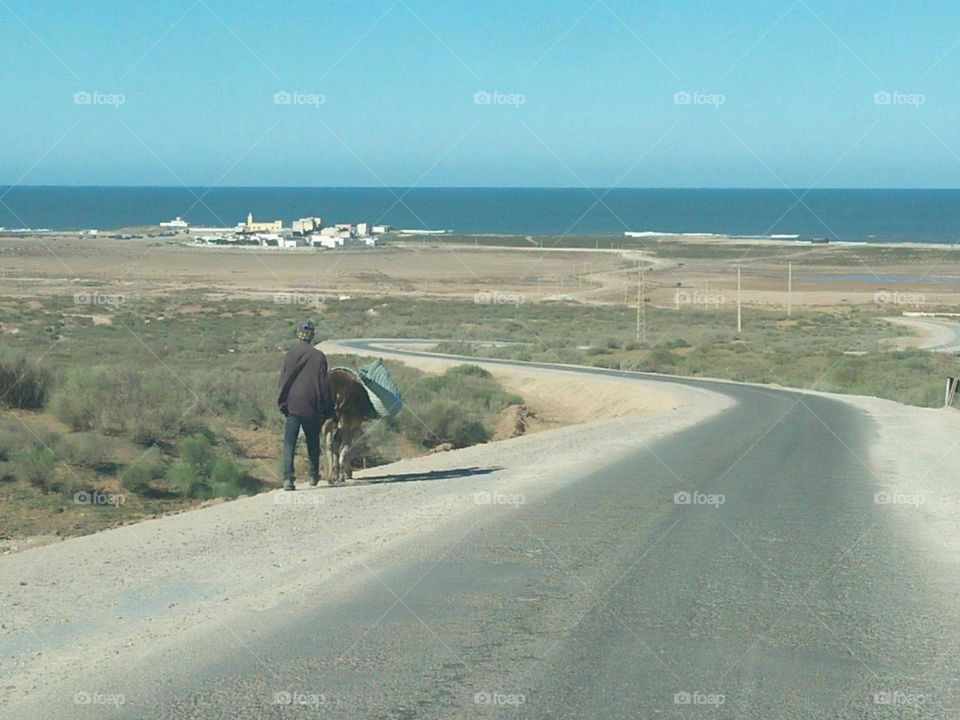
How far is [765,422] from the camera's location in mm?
26156

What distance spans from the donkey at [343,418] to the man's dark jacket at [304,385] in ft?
2.77

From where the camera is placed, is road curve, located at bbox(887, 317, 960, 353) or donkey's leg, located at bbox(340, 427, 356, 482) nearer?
donkey's leg, located at bbox(340, 427, 356, 482)

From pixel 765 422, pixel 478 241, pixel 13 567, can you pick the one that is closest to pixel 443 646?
pixel 13 567

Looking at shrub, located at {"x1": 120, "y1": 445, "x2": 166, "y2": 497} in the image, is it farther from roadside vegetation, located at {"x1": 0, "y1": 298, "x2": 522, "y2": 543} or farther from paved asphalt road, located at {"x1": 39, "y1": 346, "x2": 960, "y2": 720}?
paved asphalt road, located at {"x1": 39, "y1": 346, "x2": 960, "y2": 720}

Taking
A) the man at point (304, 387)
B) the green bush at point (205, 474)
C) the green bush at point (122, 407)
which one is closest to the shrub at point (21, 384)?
the green bush at point (122, 407)

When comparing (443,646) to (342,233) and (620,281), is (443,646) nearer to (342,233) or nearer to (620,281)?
(620,281)

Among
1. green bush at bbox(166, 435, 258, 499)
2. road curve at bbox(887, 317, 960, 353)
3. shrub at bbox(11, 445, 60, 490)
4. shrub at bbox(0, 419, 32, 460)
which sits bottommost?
green bush at bbox(166, 435, 258, 499)

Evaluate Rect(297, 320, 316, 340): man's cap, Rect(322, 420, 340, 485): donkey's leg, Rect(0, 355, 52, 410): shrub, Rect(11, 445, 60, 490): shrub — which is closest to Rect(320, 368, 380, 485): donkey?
Rect(322, 420, 340, 485): donkey's leg

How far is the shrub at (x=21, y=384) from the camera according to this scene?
23969 millimetres

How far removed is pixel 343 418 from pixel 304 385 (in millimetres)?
1273

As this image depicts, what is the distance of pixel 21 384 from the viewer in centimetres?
2436

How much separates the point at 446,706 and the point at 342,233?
19057 centimetres

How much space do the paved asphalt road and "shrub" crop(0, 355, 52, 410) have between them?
1471 centimetres

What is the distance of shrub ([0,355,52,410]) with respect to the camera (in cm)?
2397
